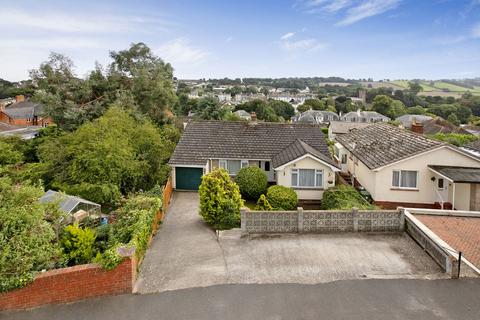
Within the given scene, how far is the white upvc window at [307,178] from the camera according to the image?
22188mm

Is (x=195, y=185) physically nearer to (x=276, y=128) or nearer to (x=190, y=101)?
(x=276, y=128)

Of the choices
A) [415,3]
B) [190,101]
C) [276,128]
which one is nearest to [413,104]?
[190,101]

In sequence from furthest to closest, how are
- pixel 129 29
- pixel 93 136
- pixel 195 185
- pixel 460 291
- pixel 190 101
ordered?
pixel 190 101
pixel 129 29
pixel 195 185
pixel 93 136
pixel 460 291

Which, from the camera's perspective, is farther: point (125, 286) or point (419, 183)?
point (419, 183)

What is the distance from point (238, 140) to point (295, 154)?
5.73 m

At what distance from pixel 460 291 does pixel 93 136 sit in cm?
2059

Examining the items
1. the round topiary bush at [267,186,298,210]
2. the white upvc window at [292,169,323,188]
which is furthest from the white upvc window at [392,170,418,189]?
the round topiary bush at [267,186,298,210]

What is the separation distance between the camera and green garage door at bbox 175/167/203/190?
2512 centimetres

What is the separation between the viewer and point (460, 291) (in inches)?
448

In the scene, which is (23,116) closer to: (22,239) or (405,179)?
(22,239)

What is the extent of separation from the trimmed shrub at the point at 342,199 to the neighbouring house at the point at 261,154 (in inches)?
63.6

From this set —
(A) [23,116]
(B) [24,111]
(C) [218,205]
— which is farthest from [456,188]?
(B) [24,111]

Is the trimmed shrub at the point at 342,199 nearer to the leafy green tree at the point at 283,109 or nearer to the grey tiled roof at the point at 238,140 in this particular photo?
the grey tiled roof at the point at 238,140

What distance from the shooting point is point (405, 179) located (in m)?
20.7
